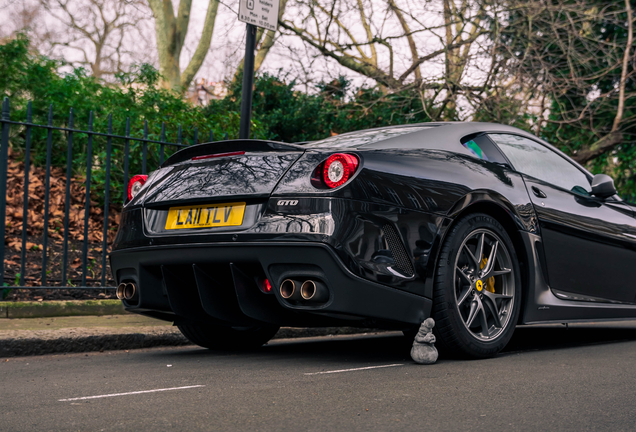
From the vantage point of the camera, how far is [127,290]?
404 cm

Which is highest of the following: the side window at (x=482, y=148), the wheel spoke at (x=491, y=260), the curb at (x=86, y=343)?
the side window at (x=482, y=148)

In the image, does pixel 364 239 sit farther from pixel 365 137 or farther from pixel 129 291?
pixel 129 291

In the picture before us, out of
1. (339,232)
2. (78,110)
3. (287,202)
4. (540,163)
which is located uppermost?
(78,110)

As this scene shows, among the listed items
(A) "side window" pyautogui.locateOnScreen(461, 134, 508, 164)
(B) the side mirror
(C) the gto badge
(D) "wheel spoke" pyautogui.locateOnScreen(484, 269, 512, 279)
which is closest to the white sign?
(A) "side window" pyautogui.locateOnScreen(461, 134, 508, 164)

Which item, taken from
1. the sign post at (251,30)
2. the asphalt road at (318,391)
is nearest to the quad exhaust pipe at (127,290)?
the asphalt road at (318,391)

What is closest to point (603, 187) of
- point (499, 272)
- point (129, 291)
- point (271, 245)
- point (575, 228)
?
point (575, 228)

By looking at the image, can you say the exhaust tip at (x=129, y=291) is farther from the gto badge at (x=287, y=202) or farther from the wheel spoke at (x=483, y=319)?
the wheel spoke at (x=483, y=319)

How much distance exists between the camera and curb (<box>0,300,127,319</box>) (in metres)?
5.48

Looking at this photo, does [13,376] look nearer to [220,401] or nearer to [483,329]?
[220,401]

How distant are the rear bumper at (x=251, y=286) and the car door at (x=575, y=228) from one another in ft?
4.19

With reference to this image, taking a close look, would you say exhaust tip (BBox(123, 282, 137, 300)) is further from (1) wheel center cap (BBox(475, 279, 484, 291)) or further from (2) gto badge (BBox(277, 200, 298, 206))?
(1) wheel center cap (BBox(475, 279, 484, 291))

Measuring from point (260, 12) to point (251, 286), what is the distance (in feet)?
10.2

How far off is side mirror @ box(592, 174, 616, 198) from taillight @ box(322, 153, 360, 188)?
7.34 feet

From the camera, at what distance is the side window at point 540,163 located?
15.0 ft
